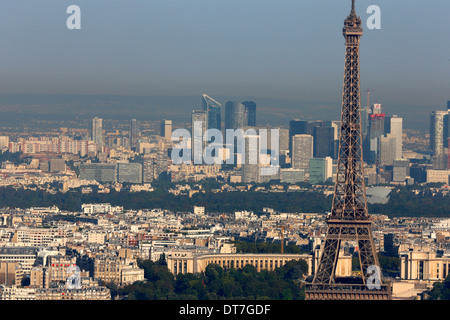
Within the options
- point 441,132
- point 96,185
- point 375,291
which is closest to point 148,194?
point 96,185

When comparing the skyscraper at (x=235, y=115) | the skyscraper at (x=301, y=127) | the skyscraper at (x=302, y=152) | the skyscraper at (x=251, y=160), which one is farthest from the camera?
the skyscraper at (x=302, y=152)

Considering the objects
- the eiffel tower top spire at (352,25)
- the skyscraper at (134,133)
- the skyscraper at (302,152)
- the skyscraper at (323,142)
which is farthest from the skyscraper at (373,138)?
the eiffel tower top spire at (352,25)

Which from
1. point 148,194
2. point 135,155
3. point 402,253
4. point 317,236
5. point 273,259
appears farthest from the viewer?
point 135,155

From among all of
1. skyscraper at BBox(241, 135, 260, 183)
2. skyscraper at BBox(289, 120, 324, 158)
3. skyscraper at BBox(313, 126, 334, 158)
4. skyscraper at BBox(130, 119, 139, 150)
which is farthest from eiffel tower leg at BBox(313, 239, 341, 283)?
skyscraper at BBox(130, 119, 139, 150)

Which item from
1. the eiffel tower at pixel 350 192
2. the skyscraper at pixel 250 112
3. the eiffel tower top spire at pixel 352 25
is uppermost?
the eiffel tower top spire at pixel 352 25

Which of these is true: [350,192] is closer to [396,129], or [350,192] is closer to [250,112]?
[250,112]

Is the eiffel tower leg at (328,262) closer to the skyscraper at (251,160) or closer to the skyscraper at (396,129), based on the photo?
the skyscraper at (396,129)
